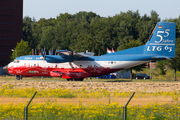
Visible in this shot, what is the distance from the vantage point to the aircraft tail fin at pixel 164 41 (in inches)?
1511

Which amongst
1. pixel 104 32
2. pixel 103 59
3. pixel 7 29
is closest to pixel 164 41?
pixel 103 59

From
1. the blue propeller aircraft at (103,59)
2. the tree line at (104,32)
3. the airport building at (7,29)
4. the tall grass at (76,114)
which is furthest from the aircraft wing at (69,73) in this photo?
the tree line at (104,32)

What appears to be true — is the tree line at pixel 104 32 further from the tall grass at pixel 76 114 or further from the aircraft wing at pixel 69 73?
the tall grass at pixel 76 114

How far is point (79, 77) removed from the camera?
39906 mm

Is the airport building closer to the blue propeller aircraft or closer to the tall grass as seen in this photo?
the blue propeller aircraft

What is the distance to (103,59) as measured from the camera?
39.3 meters

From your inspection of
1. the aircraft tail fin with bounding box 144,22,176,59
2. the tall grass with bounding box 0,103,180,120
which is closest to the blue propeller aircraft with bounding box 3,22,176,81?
the aircraft tail fin with bounding box 144,22,176,59

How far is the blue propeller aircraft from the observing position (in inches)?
1513

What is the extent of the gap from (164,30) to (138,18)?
9303 centimetres

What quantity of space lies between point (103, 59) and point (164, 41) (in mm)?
9194

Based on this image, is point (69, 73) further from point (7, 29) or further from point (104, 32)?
point (104, 32)

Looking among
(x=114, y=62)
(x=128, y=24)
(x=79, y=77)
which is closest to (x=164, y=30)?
(x=114, y=62)

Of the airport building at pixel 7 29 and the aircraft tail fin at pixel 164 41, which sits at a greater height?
the airport building at pixel 7 29

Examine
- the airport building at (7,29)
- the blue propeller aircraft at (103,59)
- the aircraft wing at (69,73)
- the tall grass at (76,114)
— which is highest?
the airport building at (7,29)
